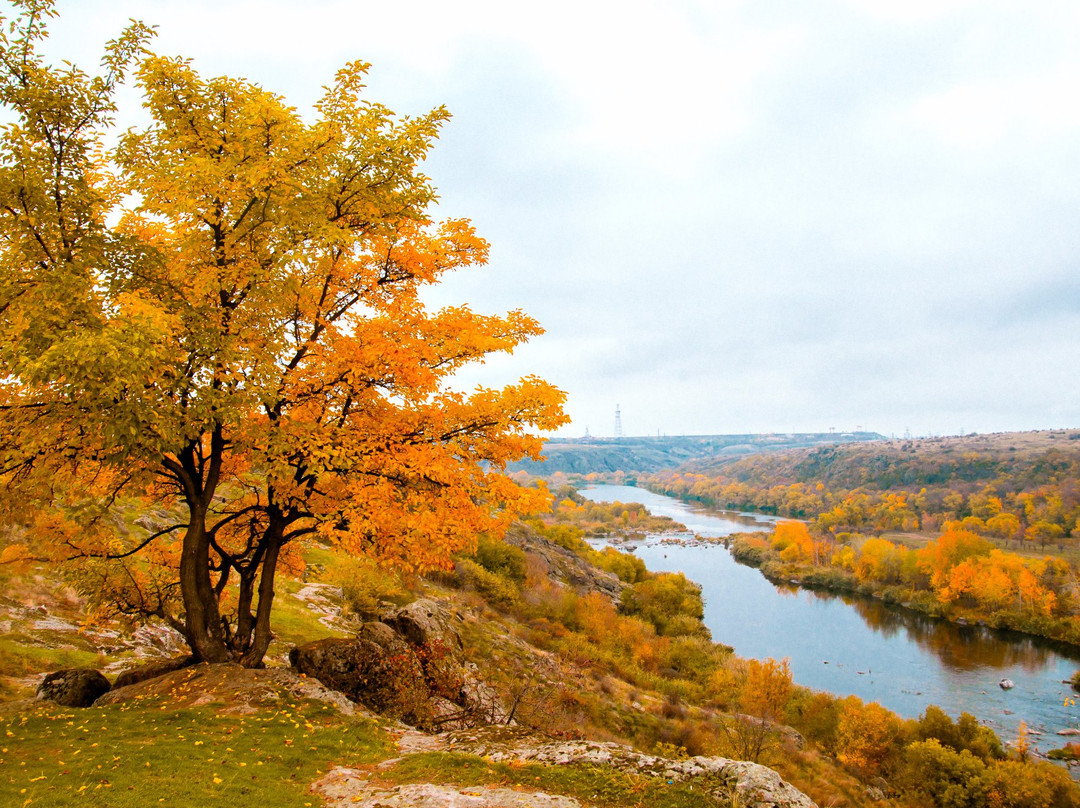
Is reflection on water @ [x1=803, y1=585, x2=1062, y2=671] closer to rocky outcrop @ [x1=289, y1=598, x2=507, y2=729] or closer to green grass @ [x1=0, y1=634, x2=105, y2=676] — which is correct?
rocky outcrop @ [x1=289, y1=598, x2=507, y2=729]

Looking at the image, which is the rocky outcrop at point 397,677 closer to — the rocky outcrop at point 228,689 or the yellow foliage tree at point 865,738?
the rocky outcrop at point 228,689

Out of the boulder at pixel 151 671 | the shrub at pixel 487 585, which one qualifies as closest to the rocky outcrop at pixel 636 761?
the boulder at pixel 151 671

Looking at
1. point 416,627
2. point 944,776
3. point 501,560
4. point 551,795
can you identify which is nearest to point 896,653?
point 944,776

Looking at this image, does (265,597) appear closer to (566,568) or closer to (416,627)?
(416,627)

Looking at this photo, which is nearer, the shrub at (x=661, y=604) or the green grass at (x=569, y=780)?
the green grass at (x=569, y=780)

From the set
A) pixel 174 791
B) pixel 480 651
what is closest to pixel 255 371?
pixel 174 791

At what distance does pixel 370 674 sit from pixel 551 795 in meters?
6.41

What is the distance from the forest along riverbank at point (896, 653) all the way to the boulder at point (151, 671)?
47.0 meters

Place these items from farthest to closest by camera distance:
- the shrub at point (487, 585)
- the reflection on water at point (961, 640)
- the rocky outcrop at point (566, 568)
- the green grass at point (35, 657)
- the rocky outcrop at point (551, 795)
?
the rocky outcrop at point (566, 568)
the reflection on water at point (961, 640)
the shrub at point (487, 585)
the green grass at point (35, 657)
the rocky outcrop at point (551, 795)

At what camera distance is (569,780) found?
297 inches

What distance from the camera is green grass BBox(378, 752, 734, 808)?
6.97m

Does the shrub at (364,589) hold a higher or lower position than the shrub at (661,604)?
higher

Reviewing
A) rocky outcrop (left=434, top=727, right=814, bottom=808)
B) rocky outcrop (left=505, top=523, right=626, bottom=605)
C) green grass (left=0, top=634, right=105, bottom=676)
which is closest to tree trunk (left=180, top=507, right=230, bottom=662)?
rocky outcrop (left=434, top=727, right=814, bottom=808)

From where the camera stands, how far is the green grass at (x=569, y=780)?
6973 mm
